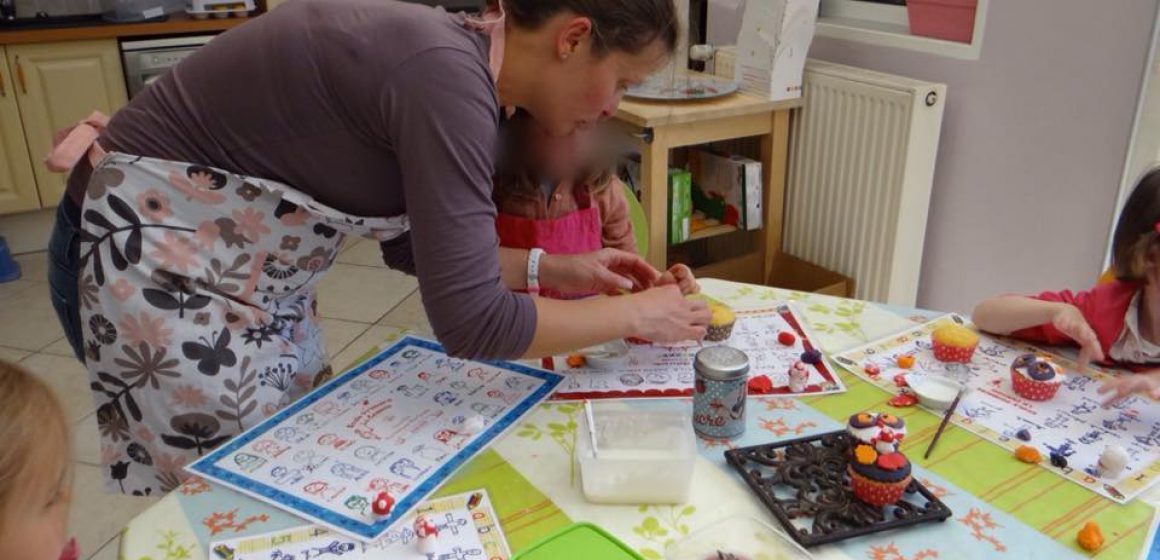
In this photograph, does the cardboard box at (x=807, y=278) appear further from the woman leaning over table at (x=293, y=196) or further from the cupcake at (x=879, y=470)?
the cupcake at (x=879, y=470)

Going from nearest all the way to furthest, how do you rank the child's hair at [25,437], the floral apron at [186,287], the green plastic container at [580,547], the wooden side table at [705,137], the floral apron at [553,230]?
1. the child's hair at [25,437]
2. the green plastic container at [580,547]
3. the floral apron at [186,287]
4. the floral apron at [553,230]
5. the wooden side table at [705,137]

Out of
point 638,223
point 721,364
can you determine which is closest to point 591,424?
point 721,364

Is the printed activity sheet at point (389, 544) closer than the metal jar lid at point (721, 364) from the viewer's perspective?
Yes

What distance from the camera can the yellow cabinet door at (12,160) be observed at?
3.11 metres

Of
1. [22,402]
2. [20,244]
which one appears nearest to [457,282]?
[22,402]

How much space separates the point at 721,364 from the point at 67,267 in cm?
78

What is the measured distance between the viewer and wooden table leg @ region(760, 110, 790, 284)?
7.66 ft

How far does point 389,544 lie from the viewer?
0.81m

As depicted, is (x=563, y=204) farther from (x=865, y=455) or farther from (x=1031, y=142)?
(x=1031, y=142)

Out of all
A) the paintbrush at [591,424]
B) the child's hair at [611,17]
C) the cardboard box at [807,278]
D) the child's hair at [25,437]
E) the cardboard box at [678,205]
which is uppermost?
the child's hair at [611,17]

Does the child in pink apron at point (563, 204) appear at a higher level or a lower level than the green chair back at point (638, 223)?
higher

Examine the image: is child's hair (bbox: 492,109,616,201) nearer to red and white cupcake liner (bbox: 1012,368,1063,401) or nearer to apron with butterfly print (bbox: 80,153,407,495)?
apron with butterfly print (bbox: 80,153,407,495)

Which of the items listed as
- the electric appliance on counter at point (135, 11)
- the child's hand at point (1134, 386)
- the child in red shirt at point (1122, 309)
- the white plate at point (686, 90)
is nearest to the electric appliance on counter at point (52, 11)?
the electric appliance on counter at point (135, 11)

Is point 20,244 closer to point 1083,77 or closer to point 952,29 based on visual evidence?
point 952,29
